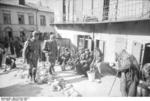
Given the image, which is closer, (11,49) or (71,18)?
(11,49)

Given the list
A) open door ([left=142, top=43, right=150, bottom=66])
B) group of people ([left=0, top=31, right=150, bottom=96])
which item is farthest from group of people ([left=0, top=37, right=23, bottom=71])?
open door ([left=142, top=43, right=150, bottom=66])

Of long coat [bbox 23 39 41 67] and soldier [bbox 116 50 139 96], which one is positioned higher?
long coat [bbox 23 39 41 67]

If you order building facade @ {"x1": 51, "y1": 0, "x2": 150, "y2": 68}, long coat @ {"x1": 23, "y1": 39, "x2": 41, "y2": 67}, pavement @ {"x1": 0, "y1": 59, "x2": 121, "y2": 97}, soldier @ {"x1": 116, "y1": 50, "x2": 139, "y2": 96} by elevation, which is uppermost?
building facade @ {"x1": 51, "y1": 0, "x2": 150, "y2": 68}

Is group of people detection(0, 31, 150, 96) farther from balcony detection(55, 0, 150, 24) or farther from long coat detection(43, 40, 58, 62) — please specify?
balcony detection(55, 0, 150, 24)

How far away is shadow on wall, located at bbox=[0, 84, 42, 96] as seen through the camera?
290 centimetres

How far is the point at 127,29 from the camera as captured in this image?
4.18 metres

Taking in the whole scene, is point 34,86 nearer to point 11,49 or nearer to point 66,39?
point 11,49

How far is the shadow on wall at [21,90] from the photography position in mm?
2896

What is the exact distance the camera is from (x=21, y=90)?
3.08m

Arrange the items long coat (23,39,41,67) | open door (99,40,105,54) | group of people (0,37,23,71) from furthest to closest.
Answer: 1. open door (99,40,105,54)
2. group of people (0,37,23,71)
3. long coat (23,39,41,67)

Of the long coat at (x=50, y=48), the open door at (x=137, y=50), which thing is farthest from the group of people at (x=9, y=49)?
the open door at (x=137, y=50)

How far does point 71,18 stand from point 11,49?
182 inches

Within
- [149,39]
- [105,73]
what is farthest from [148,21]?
[105,73]

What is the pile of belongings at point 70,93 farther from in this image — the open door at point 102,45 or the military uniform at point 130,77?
the open door at point 102,45
